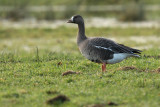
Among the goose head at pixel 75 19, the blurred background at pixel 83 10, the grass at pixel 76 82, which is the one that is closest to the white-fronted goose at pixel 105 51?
the grass at pixel 76 82

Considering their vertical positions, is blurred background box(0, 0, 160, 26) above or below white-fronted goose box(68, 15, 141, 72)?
above

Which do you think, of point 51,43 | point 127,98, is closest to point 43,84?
point 127,98

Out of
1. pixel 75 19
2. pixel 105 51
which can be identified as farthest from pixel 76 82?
pixel 75 19

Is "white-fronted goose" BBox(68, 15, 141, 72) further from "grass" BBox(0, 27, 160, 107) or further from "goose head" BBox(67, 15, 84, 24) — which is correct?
"goose head" BBox(67, 15, 84, 24)

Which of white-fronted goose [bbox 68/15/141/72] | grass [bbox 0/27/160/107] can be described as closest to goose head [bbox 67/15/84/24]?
white-fronted goose [bbox 68/15/141/72]

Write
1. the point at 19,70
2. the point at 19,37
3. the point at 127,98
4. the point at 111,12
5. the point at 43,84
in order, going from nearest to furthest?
the point at 127,98 < the point at 43,84 < the point at 19,70 < the point at 19,37 < the point at 111,12

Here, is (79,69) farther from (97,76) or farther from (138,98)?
(138,98)

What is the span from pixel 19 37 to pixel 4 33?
1.55 m

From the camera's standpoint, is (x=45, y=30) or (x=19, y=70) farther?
(x=45, y=30)

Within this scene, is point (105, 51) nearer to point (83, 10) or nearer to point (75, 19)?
point (75, 19)

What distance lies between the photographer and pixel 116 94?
8.45 meters

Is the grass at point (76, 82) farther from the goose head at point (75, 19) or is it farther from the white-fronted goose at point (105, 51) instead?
the goose head at point (75, 19)

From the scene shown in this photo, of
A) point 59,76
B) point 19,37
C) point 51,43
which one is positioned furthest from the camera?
point 19,37

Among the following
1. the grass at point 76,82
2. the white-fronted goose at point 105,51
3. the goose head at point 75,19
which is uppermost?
Result: the goose head at point 75,19
